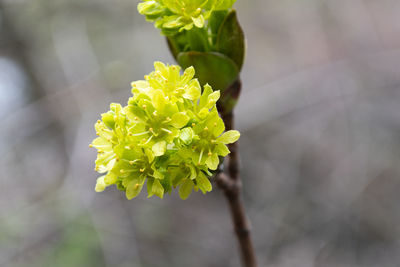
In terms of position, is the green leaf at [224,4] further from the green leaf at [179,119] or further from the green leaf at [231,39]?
the green leaf at [179,119]

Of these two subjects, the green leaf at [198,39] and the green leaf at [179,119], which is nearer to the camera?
the green leaf at [179,119]

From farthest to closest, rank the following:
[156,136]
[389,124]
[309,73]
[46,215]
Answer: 1. [309,73]
2. [389,124]
3. [46,215]
4. [156,136]

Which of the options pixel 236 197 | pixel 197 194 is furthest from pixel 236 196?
pixel 197 194

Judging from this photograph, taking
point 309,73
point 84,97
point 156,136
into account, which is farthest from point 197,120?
point 84,97

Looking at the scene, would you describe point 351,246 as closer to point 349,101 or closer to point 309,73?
point 349,101

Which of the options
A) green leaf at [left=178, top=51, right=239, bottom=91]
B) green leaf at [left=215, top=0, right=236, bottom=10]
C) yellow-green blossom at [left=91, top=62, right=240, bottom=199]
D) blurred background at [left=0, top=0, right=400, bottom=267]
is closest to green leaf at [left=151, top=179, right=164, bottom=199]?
yellow-green blossom at [left=91, top=62, right=240, bottom=199]

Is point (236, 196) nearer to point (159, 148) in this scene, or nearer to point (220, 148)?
point (220, 148)

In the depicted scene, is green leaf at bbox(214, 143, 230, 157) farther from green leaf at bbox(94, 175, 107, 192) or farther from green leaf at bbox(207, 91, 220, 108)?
green leaf at bbox(94, 175, 107, 192)

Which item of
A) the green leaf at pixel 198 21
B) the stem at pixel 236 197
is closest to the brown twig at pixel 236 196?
the stem at pixel 236 197
